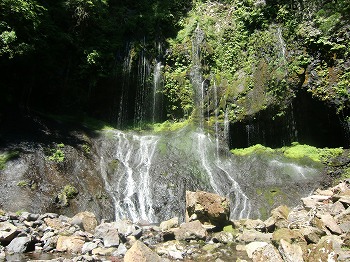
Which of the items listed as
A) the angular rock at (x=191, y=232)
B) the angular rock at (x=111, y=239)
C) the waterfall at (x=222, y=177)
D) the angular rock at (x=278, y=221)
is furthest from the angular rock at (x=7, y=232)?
the waterfall at (x=222, y=177)

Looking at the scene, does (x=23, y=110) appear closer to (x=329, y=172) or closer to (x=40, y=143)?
(x=40, y=143)

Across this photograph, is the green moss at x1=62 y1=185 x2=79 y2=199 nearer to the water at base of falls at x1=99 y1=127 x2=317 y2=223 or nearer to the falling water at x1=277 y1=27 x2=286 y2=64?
the water at base of falls at x1=99 y1=127 x2=317 y2=223

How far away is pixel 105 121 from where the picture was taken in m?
18.8

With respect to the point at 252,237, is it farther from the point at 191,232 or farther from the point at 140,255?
the point at 140,255

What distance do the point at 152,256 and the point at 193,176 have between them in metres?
7.42

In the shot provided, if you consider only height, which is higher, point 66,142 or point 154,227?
point 66,142

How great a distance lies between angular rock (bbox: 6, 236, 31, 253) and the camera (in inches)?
293

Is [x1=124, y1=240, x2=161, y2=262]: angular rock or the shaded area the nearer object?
[x1=124, y1=240, x2=161, y2=262]: angular rock

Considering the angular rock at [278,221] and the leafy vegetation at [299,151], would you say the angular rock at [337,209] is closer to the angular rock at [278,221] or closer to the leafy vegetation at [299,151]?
the angular rock at [278,221]

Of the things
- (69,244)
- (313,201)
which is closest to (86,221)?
(69,244)

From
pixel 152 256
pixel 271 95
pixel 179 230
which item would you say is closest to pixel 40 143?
pixel 179 230

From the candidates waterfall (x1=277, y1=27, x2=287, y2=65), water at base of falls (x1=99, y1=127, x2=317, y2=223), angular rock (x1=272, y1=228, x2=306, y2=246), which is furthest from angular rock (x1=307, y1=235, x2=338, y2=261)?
waterfall (x1=277, y1=27, x2=287, y2=65)

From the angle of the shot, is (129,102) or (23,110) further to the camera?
(129,102)

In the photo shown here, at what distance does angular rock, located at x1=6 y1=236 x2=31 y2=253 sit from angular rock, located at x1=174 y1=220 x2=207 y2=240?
3.70 meters
